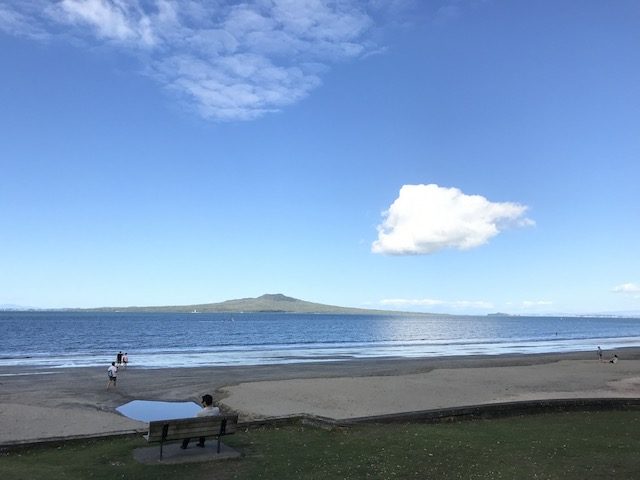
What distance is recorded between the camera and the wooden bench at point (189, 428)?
31.8ft

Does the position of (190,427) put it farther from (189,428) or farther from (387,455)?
(387,455)

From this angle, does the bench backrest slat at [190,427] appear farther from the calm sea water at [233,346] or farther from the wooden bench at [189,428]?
the calm sea water at [233,346]

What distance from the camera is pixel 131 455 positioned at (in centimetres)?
1026

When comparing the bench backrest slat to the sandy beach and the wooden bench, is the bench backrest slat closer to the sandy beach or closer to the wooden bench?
the wooden bench

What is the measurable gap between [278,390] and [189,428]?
53.9 ft

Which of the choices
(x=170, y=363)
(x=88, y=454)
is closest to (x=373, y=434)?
(x=88, y=454)

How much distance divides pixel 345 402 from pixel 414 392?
4695mm

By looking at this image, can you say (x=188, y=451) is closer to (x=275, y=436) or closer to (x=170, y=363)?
(x=275, y=436)

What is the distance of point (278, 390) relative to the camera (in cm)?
2602

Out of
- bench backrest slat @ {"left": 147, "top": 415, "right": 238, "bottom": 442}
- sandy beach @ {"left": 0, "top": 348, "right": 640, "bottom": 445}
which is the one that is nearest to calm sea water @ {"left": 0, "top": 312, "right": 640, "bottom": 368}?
sandy beach @ {"left": 0, "top": 348, "right": 640, "bottom": 445}

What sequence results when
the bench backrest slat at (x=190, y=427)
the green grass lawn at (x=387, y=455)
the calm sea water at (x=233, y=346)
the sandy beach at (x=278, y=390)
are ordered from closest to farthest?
the green grass lawn at (x=387, y=455) → the bench backrest slat at (x=190, y=427) → the sandy beach at (x=278, y=390) → the calm sea water at (x=233, y=346)

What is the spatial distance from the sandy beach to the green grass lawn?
3944mm

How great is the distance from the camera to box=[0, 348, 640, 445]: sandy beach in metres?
19.5

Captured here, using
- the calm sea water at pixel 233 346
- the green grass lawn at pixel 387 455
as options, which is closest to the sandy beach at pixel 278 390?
the green grass lawn at pixel 387 455
